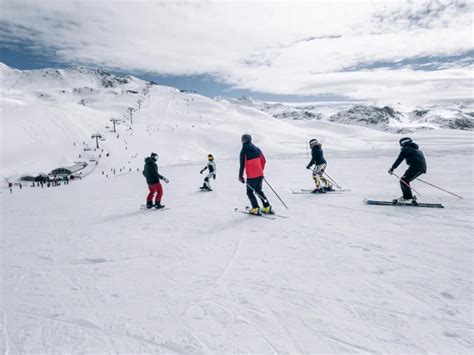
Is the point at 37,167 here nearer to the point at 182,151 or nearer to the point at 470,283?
the point at 182,151

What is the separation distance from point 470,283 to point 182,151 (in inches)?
2365

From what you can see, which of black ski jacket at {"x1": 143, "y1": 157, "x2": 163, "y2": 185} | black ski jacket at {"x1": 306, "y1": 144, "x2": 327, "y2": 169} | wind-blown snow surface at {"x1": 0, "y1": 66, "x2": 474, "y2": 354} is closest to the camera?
wind-blown snow surface at {"x1": 0, "y1": 66, "x2": 474, "y2": 354}

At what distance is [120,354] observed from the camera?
3100 mm

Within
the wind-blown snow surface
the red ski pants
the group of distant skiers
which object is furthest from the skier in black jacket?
the red ski pants

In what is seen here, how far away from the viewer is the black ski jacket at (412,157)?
Result: 912 centimetres

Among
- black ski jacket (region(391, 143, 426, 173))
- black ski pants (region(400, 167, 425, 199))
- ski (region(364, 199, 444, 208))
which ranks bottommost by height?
ski (region(364, 199, 444, 208))

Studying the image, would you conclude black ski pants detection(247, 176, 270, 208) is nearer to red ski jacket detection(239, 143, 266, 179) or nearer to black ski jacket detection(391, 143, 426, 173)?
red ski jacket detection(239, 143, 266, 179)

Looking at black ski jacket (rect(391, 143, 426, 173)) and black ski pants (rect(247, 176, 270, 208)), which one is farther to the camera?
black ski jacket (rect(391, 143, 426, 173))

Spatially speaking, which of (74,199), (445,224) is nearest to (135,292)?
(445,224)

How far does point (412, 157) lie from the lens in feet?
30.4

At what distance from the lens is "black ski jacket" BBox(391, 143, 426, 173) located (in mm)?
9117

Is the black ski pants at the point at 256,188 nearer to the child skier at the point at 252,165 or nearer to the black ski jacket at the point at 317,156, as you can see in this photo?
the child skier at the point at 252,165

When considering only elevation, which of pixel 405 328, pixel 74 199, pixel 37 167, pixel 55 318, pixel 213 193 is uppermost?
pixel 405 328

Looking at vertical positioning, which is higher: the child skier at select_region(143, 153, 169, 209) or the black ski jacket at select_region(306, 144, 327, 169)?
the black ski jacket at select_region(306, 144, 327, 169)
